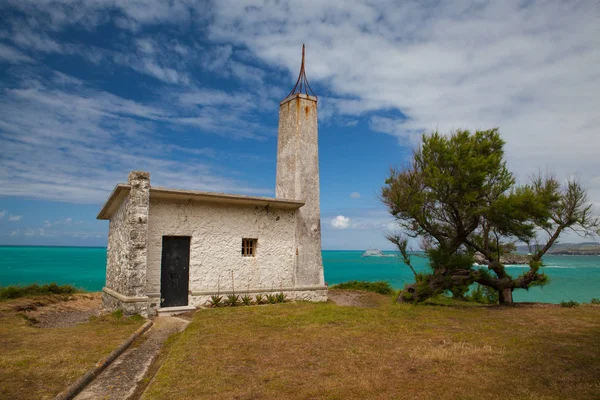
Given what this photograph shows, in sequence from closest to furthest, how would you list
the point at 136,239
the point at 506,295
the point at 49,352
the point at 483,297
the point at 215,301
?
the point at 49,352
the point at 136,239
the point at 215,301
the point at 506,295
the point at 483,297

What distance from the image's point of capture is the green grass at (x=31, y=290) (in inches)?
656

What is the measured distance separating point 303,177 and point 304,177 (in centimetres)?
4

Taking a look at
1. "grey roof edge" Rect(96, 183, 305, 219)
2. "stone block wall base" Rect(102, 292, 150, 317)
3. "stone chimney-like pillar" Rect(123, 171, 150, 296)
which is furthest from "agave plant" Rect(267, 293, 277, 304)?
"stone chimney-like pillar" Rect(123, 171, 150, 296)

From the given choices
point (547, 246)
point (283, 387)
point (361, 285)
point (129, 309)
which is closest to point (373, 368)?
point (283, 387)

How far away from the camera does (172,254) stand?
12.7 meters

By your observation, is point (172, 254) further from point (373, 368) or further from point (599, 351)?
point (599, 351)

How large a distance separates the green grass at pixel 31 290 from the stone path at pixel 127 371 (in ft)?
35.1

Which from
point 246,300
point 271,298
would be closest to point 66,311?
point 246,300

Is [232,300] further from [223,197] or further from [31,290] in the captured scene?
[31,290]

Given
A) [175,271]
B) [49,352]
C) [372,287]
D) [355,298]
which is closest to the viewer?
[49,352]

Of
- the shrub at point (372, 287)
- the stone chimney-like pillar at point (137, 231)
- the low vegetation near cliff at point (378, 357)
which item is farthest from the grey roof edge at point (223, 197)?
the shrub at point (372, 287)

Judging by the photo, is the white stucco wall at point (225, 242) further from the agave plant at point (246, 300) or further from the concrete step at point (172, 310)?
the concrete step at point (172, 310)

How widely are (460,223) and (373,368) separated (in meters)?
9.43

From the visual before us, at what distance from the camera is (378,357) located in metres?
7.14
